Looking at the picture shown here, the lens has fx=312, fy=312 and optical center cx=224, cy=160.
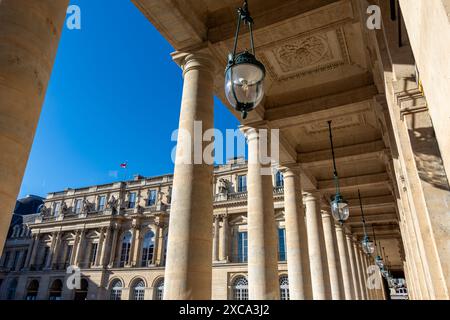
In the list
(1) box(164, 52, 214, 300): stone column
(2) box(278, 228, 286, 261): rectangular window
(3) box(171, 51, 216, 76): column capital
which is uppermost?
(2) box(278, 228, 286, 261): rectangular window

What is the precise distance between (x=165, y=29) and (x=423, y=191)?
18.5ft

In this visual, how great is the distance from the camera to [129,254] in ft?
131

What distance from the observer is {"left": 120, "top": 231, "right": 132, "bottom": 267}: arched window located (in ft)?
132

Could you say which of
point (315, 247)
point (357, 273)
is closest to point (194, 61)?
point (315, 247)

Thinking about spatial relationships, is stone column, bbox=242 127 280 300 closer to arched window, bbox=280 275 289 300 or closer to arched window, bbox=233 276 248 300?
arched window, bbox=280 275 289 300

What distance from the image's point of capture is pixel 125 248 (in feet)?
134

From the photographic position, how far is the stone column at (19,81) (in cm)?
256

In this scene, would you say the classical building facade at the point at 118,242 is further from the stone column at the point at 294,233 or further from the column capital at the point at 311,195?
the stone column at the point at 294,233

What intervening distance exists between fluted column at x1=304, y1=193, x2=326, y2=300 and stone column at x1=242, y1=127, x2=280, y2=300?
5487 millimetres

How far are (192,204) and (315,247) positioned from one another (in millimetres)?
10093

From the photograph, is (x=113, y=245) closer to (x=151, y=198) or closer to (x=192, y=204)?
(x=151, y=198)

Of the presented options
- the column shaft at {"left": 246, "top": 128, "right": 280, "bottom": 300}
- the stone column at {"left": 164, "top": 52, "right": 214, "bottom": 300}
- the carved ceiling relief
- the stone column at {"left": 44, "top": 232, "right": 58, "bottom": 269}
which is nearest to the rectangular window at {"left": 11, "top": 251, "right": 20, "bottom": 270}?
the stone column at {"left": 44, "top": 232, "right": 58, "bottom": 269}

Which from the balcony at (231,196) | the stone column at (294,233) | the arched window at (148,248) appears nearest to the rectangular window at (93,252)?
the arched window at (148,248)
